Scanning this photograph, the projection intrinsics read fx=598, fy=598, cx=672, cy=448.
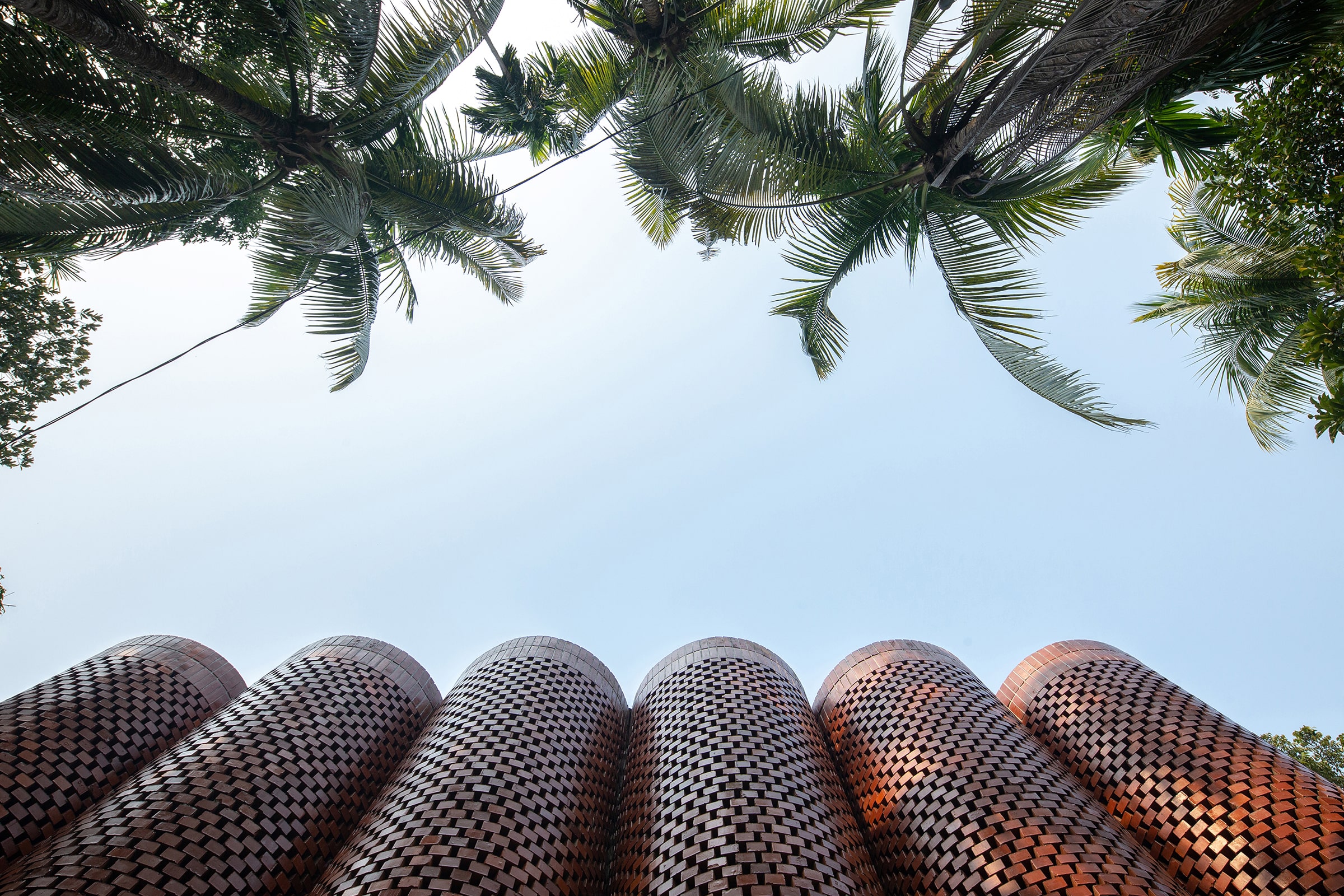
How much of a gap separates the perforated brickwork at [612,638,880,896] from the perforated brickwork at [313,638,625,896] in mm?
292

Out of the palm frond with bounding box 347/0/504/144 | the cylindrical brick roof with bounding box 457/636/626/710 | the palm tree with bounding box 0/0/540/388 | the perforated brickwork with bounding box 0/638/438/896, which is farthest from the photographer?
the cylindrical brick roof with bounding box 457/636/626/710

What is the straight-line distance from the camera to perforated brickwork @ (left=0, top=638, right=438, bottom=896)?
2865 millimetres

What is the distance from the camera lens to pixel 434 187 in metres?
5.55

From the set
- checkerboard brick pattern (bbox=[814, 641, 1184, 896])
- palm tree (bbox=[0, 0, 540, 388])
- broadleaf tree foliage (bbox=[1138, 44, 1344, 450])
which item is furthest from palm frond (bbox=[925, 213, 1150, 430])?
palm tree (bbox=[0, 0, 540, 388])

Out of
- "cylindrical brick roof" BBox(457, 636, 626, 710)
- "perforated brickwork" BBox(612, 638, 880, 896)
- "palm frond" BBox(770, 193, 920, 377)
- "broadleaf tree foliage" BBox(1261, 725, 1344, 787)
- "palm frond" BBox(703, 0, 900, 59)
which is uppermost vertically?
"palm frond" BBox(703, 0, 900, 59)

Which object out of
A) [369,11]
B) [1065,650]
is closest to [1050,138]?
[1065,650]

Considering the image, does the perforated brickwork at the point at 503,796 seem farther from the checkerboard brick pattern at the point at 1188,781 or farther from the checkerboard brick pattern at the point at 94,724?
the checkerboard brick pattern at the point at 1188,781

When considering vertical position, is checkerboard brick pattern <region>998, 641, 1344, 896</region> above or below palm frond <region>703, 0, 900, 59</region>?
below

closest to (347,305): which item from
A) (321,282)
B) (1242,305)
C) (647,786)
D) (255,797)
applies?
(321,282)

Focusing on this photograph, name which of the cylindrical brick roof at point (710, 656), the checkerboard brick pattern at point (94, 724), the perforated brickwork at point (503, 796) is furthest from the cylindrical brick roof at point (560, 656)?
the checkerboard brick pattern at point (94, 724)

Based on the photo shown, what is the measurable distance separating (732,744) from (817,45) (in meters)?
6.18

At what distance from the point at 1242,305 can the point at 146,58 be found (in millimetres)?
9854

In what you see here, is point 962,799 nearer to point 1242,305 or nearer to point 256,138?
point 1242,305

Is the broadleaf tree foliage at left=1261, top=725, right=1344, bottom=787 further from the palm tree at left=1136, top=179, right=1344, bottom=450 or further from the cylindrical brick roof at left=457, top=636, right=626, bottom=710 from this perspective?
the cylindrical brick roof at left=457, top=636, right=626, bottom=710
